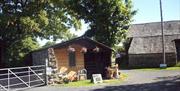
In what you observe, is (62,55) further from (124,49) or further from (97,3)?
(124,49)

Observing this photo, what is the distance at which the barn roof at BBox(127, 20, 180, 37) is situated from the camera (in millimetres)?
59938

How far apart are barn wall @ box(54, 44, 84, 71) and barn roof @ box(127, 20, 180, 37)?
94.6ft

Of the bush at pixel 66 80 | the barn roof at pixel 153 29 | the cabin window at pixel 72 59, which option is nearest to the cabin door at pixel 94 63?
the cabin window at pixel 72 59

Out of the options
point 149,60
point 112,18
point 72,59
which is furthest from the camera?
point 149,60

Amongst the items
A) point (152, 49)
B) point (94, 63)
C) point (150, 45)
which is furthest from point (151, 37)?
point (94, 63)

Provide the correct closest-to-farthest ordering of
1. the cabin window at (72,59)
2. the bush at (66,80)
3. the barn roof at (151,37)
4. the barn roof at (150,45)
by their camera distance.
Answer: the bush at (66,80)
the cabin window at (72,59)
the barn roof at (150,45)
the barn roof at (151,37)

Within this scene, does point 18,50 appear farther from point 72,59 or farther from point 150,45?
point 150,45

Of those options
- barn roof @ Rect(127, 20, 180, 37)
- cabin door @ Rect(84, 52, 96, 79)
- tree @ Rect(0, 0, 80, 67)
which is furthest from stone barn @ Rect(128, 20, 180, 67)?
cabin door @ Rect(84, 52, 96, 79)

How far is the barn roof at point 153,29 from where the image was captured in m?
59.9

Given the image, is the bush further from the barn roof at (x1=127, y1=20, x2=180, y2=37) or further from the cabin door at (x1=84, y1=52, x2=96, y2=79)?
the barn roof at (x1=127, y1=20, x2=180, y2=37)

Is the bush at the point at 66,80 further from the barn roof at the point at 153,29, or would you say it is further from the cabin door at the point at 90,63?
the barn roof at the point at 153,29

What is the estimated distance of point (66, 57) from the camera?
104 feet

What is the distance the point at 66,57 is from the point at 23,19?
13042mm

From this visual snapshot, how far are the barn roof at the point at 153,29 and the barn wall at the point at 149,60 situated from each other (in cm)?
745
